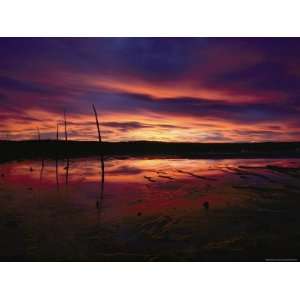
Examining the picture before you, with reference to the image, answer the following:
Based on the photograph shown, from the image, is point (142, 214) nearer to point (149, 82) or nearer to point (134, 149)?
point (134, 149)

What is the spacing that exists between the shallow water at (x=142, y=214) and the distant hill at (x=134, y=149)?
0.24 feet

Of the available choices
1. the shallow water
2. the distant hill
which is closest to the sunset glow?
the distant hill

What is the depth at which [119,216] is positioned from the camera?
7.52 feet

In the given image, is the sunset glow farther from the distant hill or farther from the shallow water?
the shallow water

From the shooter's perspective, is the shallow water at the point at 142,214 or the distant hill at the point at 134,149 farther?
the distant hill at the point at 134,149

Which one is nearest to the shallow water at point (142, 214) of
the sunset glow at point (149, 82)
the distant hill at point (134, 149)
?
the distant hill at point (134, 149)

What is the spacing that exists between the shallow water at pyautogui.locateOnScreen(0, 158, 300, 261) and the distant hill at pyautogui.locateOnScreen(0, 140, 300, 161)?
72mm

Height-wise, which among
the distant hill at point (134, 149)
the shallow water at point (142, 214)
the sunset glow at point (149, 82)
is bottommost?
the shallow water at point (142, 214)

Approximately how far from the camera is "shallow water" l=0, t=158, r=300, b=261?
2260mm

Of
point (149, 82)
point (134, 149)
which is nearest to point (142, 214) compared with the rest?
point (134, 149)

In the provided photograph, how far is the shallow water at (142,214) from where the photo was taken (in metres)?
2.26

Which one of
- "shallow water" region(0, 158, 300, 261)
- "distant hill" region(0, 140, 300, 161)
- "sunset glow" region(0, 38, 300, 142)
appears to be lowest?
"shallow water" region(0, 158, 300, 261)

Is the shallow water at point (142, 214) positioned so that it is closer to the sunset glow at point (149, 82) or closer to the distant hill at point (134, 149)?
the distant hill at point (134, 149)
